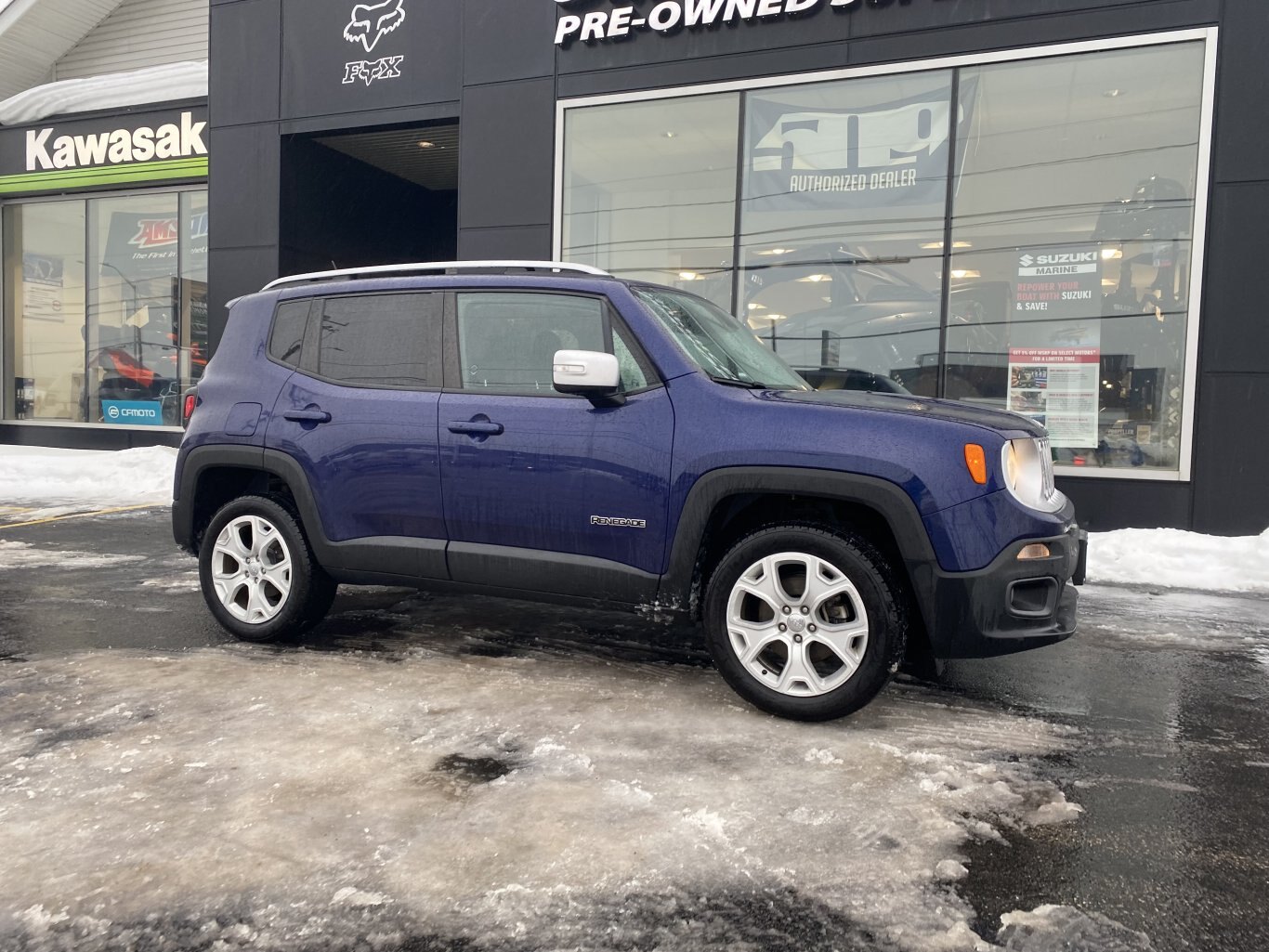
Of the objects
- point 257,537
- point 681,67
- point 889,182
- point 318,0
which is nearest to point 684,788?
point 257,537

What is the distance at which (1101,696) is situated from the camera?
4.43m

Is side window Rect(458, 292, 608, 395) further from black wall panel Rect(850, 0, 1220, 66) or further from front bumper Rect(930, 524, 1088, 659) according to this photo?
black wall panel Rect(850, 0, 1220, 66)

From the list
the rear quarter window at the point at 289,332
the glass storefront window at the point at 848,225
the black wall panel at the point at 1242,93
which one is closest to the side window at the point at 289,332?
the rear quarter window at the point at 289,332

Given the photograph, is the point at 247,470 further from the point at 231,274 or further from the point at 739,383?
the point at 231,274

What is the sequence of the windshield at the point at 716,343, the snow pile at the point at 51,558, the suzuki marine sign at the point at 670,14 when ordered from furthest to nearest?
the suzuki marine sign at the point at 670,14 → the snow pile at the point at 51,558 → the windshield at the point at 716,343

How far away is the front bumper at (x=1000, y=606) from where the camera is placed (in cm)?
363

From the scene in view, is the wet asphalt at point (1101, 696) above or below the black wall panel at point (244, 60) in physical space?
below

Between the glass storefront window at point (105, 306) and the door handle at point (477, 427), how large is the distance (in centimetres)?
1329

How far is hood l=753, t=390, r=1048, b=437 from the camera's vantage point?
3793 mm

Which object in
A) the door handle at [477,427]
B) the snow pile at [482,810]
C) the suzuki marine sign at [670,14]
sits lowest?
the snow pile at [482,810]

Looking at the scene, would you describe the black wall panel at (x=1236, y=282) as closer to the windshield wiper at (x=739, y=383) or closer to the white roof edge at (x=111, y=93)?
the windshield wiper at (x=739, y=383)

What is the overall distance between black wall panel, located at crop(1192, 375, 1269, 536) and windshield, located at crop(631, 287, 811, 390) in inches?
233

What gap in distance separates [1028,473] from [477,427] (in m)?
2.33

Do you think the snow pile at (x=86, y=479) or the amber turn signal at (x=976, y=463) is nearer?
the amber turn signal at (x=976, y=463)
